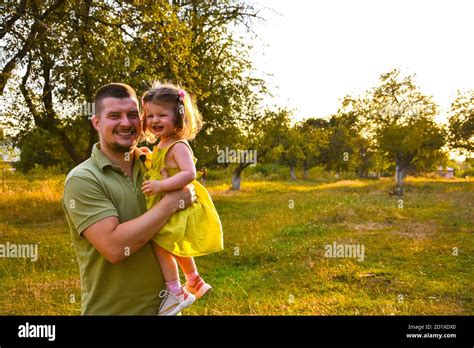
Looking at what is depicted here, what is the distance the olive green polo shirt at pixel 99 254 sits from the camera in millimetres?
2660

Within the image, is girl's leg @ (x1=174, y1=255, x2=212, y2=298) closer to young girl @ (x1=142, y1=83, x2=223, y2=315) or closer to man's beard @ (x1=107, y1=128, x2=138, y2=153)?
young girl @ (x1=142, y1=83, x2=223, y2=315)

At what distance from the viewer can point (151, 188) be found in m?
2.83

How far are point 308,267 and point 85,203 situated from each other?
773cm

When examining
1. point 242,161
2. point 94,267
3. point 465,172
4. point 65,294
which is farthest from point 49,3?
point 465,172

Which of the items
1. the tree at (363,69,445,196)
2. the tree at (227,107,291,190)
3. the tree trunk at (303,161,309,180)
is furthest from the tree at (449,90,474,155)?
the tree trunk at (303,161,309,180)

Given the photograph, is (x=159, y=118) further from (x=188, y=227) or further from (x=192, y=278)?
(x=192, y=278)

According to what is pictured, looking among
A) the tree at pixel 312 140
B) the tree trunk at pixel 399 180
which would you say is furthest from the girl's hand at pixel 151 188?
the tree at pixel 312 140

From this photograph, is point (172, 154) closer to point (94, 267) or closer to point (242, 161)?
point (94, 267)

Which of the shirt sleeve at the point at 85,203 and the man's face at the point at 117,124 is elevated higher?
the man's face at the point at 117,124

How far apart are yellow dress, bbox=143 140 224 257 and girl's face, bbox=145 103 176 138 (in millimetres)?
144

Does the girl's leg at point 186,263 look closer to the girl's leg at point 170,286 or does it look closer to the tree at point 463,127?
the girl's leg at point 170,286

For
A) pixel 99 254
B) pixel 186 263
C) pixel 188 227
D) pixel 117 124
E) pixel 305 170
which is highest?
pixel 117 124

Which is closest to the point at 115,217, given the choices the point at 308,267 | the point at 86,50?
the point at 308,267
